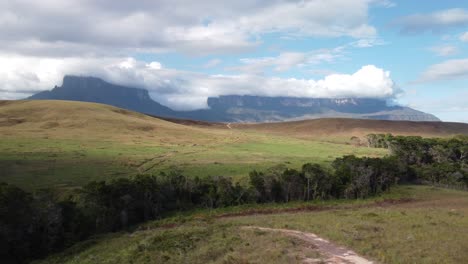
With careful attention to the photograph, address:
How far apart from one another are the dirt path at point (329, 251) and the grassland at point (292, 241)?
0.77 meters

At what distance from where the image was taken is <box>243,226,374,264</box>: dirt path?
28984mm

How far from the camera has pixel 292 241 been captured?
115 feet

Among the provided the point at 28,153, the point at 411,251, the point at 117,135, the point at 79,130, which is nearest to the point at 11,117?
the point at 79,130

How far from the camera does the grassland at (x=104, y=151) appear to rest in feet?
248

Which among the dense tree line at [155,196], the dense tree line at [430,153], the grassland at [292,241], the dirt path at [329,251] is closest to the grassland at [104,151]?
the dense tree line at [155,196]

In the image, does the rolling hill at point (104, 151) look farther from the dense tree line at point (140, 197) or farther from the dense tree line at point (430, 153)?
the dense tree line at point (430, 153)

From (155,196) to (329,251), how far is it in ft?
114

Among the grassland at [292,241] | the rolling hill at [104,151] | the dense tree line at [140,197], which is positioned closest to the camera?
the grassland at [292,241]

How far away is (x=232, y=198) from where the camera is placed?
6544cm

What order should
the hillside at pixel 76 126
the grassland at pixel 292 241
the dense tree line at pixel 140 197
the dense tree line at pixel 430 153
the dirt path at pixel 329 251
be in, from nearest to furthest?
the dirt path at pixel 329 251 < the grassland at pixel 292 241 < the dense tree line at pixel 140 197 < the dense tree line at pixel 430 153 < the hillside at pixel 76 126

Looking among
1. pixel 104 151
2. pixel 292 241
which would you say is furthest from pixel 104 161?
pixel 292 241

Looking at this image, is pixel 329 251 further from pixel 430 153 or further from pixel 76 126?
pixel 76 126

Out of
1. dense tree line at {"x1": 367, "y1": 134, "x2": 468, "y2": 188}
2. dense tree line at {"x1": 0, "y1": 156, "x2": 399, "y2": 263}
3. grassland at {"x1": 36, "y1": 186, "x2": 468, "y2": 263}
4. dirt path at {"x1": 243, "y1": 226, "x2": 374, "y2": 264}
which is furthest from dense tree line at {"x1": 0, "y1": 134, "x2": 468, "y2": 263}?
dirt path at {"x1": 243, "y1": 226, "x2": 374, "y2": 264}

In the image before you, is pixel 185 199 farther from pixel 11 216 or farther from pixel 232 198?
pixel 11 216
